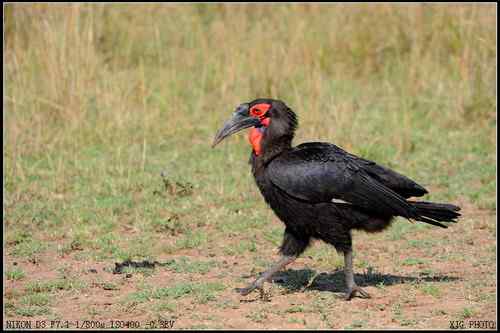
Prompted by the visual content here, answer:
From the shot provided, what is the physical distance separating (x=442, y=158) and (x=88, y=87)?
11.5 ft

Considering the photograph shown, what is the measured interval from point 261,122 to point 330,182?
2.00ft

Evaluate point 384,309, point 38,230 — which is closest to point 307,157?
point 384,309

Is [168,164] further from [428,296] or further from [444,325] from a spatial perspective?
[444,325]

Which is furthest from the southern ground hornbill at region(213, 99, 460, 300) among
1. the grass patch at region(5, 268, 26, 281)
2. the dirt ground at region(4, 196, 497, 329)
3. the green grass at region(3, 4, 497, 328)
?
the grass patch at region(5, 268, 26, 281)

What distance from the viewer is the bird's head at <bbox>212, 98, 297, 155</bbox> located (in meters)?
5.54

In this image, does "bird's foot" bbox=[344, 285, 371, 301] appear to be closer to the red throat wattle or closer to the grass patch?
the red throat wattle

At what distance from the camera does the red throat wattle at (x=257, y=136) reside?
18.2 feet

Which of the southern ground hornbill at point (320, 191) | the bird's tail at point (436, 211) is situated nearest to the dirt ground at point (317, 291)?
the southern ground hornbill at point (320, 191)

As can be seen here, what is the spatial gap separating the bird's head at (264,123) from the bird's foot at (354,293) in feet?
3.11

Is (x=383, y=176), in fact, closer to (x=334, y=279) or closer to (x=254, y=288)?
(x=334, y=279)

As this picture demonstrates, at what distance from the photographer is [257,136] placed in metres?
5.57

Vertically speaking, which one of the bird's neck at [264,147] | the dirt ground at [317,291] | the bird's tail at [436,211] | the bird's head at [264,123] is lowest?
the dirt ground at [317,291]

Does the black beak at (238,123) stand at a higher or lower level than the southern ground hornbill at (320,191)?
higher

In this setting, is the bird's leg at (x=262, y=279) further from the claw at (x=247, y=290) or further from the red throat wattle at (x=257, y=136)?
the red throat wattle at (x=257, y=136)
